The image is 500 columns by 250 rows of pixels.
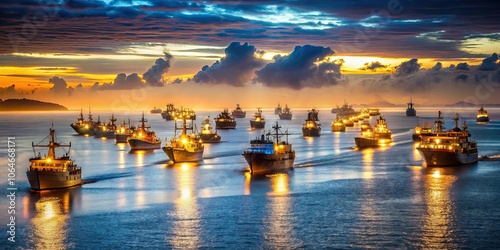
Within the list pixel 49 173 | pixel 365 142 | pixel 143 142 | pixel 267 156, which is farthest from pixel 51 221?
pixel 365 142

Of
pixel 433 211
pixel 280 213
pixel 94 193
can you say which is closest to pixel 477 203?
pixel 433 211

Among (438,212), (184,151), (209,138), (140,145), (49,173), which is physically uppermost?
(209,138)

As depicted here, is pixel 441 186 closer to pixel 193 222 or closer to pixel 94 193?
pixel 193 222

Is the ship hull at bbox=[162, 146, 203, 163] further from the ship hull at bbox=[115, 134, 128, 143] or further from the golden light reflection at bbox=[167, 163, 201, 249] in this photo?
the ship hull at bbox=[115, 134, 128, 143]

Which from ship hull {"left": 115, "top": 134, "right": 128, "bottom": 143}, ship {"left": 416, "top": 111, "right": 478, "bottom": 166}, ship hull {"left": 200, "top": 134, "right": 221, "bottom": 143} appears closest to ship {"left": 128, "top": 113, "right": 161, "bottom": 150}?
ship hull {"left": 200, "top": 134, "right": 221, "bottom": 143}

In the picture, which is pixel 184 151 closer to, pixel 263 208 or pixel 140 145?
pixel 140 145

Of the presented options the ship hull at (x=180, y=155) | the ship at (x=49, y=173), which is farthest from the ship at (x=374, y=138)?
the ship at (x=49, y=173)

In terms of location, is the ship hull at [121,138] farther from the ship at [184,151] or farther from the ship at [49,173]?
the ship at [49,173]
